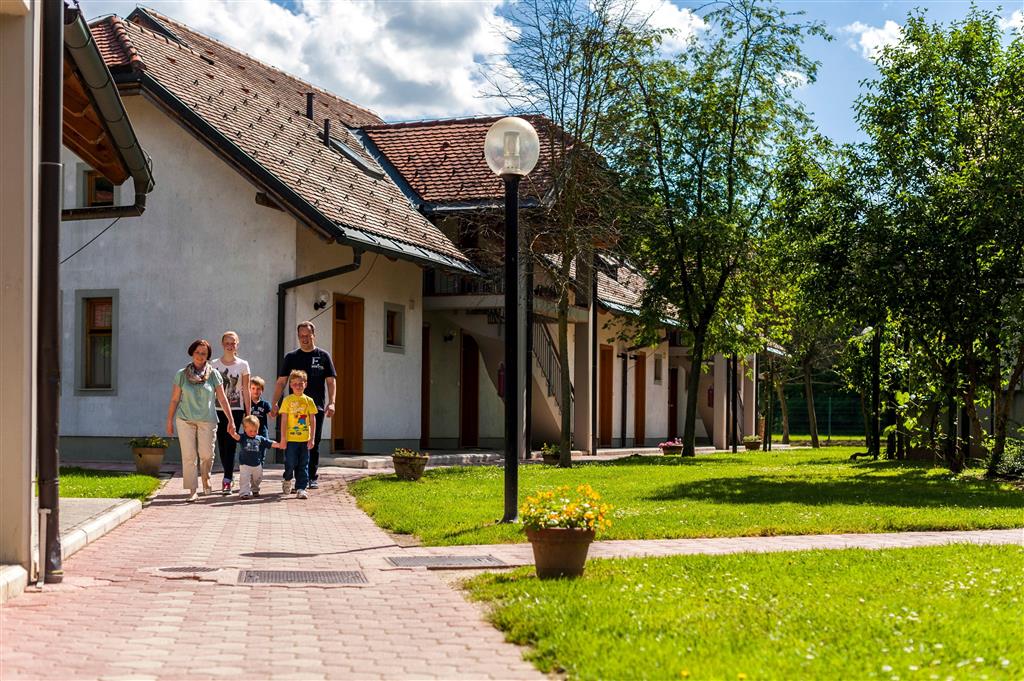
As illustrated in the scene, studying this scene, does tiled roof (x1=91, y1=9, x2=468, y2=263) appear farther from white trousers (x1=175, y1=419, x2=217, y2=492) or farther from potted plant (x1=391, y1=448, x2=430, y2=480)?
white trousers (x1=175, y1=419, x2=217, y2=492)

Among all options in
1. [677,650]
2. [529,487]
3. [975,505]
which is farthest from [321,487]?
[677,650]

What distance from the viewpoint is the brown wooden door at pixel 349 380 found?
21797mm

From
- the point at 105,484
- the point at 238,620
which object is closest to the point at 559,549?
the point at 238,620

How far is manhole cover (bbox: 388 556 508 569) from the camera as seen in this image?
8.96 meters

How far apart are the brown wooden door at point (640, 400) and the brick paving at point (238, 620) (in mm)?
25743

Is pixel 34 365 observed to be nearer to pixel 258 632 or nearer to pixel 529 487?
pixel 258 632

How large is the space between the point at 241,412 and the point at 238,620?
7600mm

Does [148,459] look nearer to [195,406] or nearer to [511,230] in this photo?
[195,406]

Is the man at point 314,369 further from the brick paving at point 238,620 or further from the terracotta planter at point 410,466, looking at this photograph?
the brick paving at point 238,620

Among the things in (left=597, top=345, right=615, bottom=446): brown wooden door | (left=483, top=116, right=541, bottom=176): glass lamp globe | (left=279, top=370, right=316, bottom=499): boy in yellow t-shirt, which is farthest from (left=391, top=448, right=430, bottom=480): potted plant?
(left=597, top=345, right=615, bottom=446): brown wooden door

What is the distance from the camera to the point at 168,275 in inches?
809

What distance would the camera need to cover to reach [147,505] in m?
13.0

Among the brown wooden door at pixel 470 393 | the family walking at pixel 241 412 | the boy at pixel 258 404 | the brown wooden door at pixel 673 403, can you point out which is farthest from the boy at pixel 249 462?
the brown wooden door at pixel 673 403

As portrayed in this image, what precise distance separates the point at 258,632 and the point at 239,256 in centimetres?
1429
